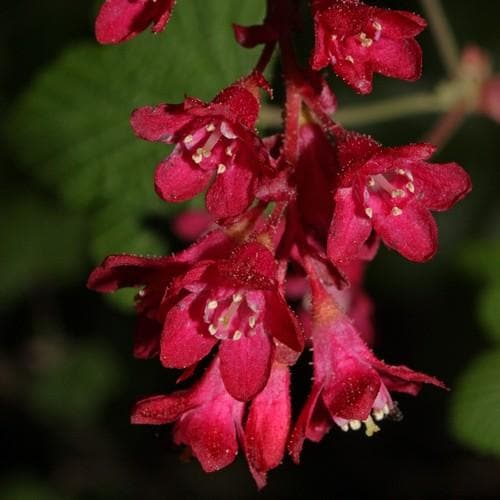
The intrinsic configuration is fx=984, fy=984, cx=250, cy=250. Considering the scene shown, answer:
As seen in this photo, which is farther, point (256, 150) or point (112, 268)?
point (112, 268)

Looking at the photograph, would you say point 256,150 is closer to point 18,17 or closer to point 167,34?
point 167,34

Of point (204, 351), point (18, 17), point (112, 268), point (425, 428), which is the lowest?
point (425, 428)

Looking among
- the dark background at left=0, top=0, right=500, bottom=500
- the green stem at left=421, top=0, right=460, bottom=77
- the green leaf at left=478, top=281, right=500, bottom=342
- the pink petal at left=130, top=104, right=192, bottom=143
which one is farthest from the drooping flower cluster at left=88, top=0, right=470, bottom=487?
the dark background at left=0, top=0, right=500, bottom=500

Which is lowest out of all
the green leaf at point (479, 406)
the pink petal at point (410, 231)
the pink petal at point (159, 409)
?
the green leaf at point (479, 406)

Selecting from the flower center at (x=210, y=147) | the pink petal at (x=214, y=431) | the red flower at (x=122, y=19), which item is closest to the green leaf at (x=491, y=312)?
the pink petal at (x=214, y=431)

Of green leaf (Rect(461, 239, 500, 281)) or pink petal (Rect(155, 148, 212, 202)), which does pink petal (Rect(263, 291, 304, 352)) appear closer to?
pink petal (Rect(155, 148, 212, 202))

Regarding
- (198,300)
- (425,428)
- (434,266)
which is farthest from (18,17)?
(198,300)

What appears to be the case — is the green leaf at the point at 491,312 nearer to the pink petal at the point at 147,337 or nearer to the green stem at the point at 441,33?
the green stem at the point at 441,33
